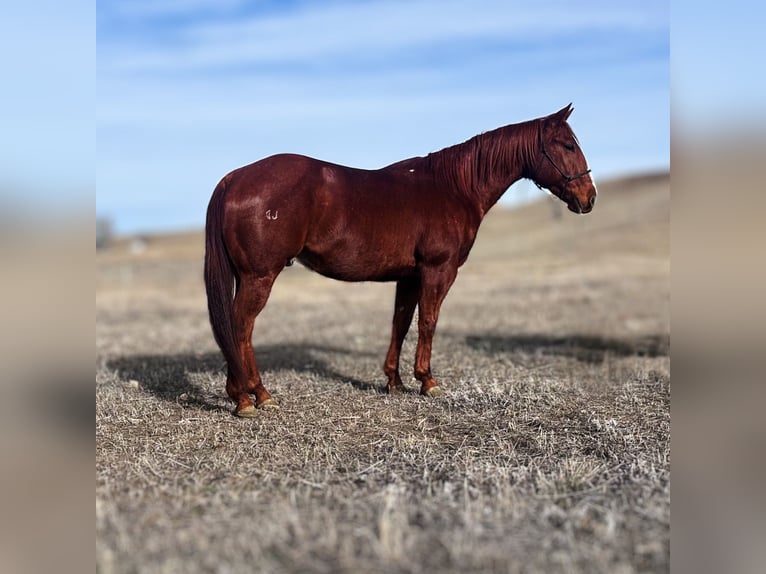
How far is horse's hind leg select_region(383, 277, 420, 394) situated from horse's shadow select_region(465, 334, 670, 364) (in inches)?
117

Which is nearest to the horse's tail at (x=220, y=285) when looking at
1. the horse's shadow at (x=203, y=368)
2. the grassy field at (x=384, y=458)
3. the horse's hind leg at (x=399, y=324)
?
the grassy field at (x=384, y=458)

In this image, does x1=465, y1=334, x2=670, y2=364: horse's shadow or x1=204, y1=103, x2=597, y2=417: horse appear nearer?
x1=204, y1=103, x2=597, y2=417: horse

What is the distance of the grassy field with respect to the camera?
134 inches

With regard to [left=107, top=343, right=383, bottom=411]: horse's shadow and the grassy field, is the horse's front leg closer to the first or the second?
the grassy field

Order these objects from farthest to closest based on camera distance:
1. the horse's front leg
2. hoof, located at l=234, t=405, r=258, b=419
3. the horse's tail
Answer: the horse's front leg → hoof, located at l=234, t=405, r=258, b=419 → the horse's tail

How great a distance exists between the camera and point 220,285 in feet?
20.1

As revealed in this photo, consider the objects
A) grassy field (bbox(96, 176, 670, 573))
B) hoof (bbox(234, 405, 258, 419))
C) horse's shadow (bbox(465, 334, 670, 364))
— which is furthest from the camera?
horse's shadow (bbox(465, 334, 670, 364))

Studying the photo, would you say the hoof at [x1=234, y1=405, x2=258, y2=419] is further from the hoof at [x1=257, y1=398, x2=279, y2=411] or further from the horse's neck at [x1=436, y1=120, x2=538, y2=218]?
the horse's neck at [x1=436, y1=120, x2=538, y2=218]

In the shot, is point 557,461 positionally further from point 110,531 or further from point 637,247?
point 637,247

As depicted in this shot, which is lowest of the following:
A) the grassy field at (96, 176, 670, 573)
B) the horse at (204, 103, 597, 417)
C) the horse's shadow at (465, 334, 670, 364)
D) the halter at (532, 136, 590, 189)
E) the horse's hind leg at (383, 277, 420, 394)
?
the grassy field at (96, 176, 670, 573)

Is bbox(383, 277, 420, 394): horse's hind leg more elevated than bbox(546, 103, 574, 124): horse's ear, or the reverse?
bbox(546, 103, 574, 124): horse's ear

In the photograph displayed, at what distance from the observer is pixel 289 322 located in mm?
15461

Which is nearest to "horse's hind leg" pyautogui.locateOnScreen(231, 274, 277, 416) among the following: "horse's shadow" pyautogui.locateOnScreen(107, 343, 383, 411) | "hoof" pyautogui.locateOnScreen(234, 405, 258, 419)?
"hoof" pyautogui.locateOnScreen(234, 405, 258, 419)
